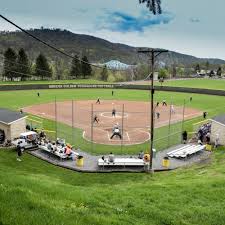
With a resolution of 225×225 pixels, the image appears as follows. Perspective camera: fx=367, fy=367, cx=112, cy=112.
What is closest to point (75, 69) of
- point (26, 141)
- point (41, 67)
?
point (41, 67)

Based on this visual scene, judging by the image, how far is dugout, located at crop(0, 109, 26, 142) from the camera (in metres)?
29.4

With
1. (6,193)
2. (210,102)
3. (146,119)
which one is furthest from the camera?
(210,102)

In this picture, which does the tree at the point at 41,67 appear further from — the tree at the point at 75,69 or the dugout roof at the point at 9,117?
the dugout roof at the point at 9,117

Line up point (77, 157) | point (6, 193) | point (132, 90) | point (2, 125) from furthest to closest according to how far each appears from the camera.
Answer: point (132, 90) → point (2, 125) → point (77, 157) → point (6, 193)

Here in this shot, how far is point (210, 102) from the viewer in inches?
2309

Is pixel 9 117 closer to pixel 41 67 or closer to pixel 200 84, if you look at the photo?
pixel 200 84

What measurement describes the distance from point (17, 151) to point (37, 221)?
19.9 m

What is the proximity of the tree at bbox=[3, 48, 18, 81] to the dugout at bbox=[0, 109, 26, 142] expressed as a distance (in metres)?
67.4

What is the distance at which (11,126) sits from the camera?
29359 millimetres

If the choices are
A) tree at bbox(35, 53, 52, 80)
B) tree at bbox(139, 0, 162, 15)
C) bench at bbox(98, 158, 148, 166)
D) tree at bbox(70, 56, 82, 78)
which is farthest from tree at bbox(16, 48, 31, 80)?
tree at bbox(139, 0, 162, 15)

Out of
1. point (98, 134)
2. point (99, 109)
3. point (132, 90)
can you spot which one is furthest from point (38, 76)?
point (98, 134)

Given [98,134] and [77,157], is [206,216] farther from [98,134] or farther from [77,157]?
[98,134]

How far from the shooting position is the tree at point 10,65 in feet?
313

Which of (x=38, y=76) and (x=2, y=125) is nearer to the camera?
(x=2, y=125)
